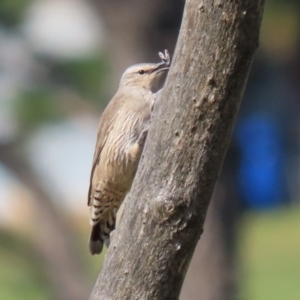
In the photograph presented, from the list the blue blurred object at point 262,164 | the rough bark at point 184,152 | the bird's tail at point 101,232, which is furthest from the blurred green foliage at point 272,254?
the rough bark at point 184,152

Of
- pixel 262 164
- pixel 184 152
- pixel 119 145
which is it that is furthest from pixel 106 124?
pixel 262 164

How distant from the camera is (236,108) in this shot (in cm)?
178

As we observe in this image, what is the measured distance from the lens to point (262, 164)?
2105 centimetres

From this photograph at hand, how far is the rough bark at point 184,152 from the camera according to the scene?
5.62ft

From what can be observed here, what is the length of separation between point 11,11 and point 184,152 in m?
6.53

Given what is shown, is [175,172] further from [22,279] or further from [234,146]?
[22,279]

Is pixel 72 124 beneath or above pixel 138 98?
above

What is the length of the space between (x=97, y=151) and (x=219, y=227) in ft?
9.41

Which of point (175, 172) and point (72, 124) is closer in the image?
point (175, 172)

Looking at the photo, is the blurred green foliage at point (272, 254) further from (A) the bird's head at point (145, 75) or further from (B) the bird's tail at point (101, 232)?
(A) the bird's head at point (145, 75)

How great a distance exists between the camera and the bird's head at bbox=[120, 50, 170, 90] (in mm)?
3514

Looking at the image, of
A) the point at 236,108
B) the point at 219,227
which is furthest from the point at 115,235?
the point at 219,227

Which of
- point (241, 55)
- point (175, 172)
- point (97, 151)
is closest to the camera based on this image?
point (241, 55)

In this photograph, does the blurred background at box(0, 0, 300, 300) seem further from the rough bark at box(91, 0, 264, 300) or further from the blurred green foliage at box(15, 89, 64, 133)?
the rough bark at box(91, 0, 264, 300)
